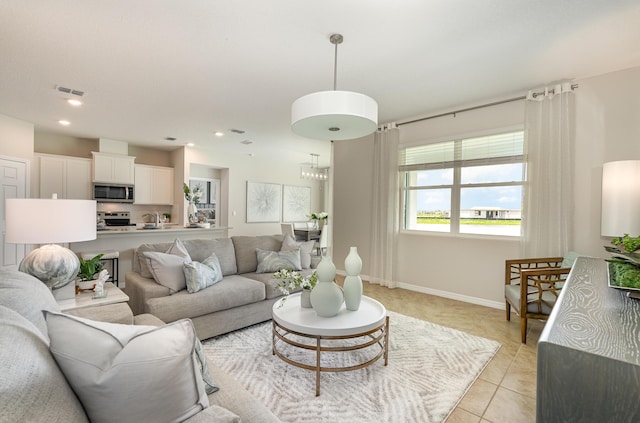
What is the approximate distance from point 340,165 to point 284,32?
323 cm

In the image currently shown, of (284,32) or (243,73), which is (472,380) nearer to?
(284,32)

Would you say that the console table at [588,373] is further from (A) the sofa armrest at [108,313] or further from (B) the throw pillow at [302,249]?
(B) the throw pillow at [302,249]

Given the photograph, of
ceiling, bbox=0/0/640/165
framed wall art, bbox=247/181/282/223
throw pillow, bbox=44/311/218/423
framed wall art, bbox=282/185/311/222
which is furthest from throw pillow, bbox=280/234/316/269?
framed wall art, bbox=282/185/311/222

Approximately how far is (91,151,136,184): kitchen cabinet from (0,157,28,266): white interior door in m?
1.13

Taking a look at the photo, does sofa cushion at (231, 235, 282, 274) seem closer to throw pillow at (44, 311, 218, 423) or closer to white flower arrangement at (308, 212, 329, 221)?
throw pillow at (44, 311, 218, 423)

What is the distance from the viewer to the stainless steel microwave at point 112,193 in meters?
5.97

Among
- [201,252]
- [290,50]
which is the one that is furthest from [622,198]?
[201,252]

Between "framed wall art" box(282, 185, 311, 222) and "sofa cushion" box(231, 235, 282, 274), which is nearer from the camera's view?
"sofa cushion" box(231, 235, 282, 274)

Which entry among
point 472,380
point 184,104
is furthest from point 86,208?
point 472,380

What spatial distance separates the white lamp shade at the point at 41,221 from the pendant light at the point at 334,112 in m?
1.61

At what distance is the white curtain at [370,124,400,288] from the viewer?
15.1ft

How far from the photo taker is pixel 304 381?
2082 mm

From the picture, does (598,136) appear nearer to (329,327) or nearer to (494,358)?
(494,358)

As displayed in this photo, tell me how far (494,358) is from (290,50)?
10.4 feet
